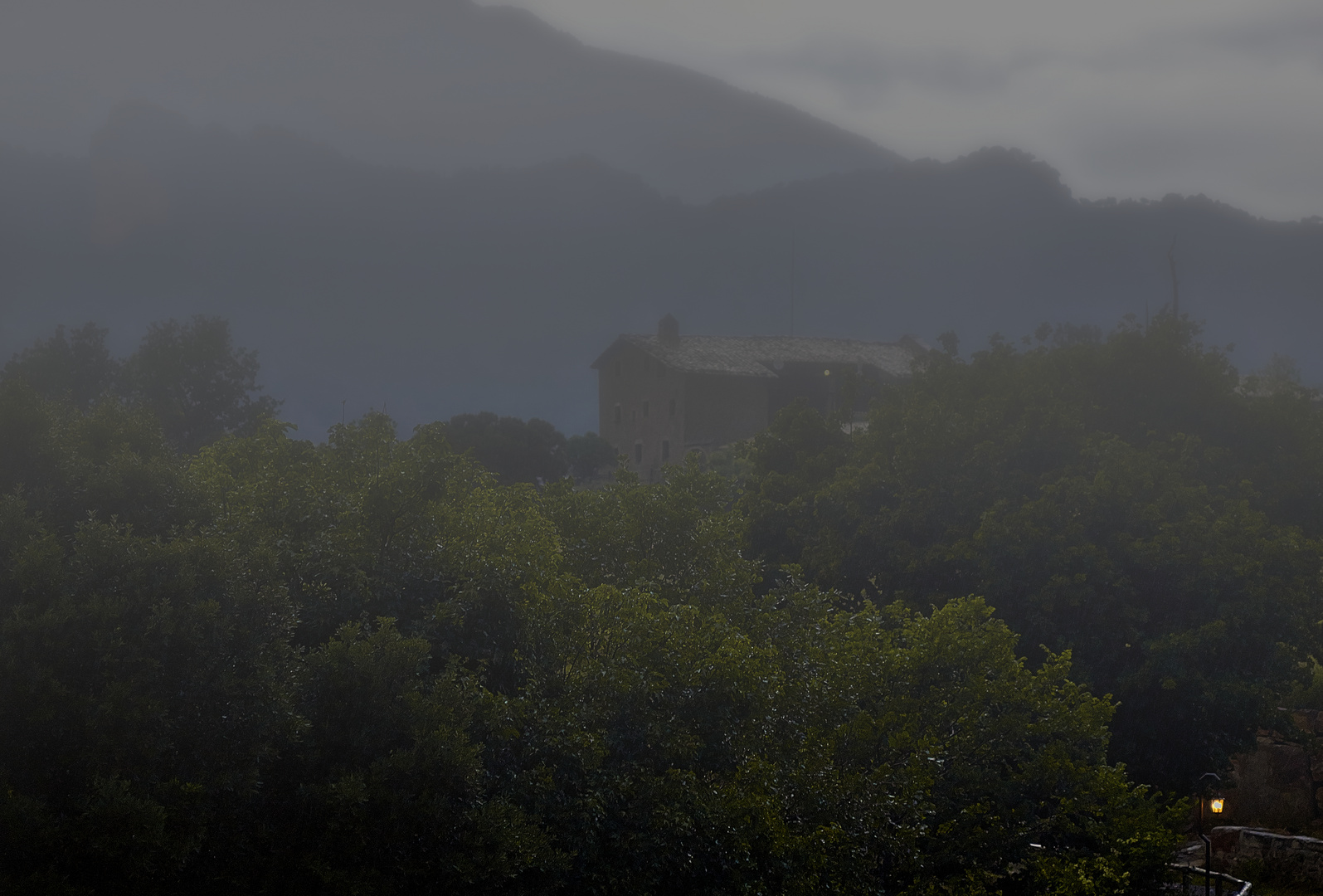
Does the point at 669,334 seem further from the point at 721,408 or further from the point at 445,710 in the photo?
the point at 445,710

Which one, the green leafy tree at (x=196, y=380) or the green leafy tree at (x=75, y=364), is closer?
the green leafy tree at (x=75, y=364)

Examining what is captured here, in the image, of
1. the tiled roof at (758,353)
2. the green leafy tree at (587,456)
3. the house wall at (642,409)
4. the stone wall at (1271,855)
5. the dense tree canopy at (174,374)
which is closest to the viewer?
the stone wall at (1271,855)

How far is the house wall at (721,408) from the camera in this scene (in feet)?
230

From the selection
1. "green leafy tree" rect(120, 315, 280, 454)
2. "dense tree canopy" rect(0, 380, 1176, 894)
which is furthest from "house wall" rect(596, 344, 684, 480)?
"dense tree canopy" rect(0, 380, 1176, 894)

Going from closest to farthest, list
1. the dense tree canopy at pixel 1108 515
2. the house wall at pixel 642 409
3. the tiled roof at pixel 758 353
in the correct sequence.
A: the dense tree canopy at pixel 1108 515, the house wall at pixel 642 409, the tiled roof at pixel 758 353

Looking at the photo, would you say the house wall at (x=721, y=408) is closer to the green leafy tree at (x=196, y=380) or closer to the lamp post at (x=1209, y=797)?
the green leafy tree at (x=196, y=380)

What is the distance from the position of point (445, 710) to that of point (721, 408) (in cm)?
5816

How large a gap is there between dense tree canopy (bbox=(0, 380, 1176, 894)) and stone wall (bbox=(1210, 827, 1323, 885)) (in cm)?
938

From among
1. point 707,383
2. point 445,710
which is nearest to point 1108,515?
point 445,710

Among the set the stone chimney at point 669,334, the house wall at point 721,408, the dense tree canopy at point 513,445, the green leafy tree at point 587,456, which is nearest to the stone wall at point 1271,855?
the dense tree canopy at point 513,445

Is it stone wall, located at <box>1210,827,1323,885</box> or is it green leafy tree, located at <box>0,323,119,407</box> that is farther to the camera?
green leafy tree, located at <box>0,323,119,407</box>

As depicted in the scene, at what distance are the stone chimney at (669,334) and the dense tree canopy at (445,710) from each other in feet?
173

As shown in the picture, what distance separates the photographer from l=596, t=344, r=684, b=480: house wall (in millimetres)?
71125

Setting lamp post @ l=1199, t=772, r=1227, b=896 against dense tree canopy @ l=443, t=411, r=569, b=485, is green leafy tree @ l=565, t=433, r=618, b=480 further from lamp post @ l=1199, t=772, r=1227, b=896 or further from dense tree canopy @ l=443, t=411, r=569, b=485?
lamp post @ l=1199, t=772, r=1227, b=896
